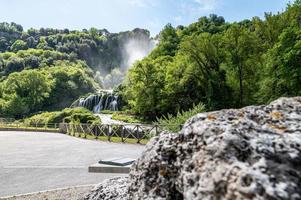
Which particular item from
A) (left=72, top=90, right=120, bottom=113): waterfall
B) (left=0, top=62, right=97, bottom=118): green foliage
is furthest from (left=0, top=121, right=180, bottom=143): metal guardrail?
(left=0, top=62, right=97, bottom=118): green foliage

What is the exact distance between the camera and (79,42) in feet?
607

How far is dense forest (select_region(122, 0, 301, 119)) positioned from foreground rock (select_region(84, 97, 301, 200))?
2803 centimetres

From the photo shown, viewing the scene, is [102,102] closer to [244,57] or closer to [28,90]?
[28,90]

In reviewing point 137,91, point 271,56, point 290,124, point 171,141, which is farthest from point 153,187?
point 137,91

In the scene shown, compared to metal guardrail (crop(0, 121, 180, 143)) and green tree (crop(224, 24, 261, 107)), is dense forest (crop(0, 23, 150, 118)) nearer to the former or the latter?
metal guardrail (crop(0, 121, 180, 143))

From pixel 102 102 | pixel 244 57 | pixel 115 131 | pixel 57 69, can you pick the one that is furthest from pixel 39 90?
pixel 115 131

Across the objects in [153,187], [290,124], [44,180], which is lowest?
[44,180]

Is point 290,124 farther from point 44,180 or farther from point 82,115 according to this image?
point 82,115

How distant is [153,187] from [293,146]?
1.31 meters

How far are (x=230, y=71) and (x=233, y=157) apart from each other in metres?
42.8

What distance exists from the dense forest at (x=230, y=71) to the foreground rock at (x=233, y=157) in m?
28.0

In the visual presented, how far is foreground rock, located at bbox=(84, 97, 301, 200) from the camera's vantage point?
5.68 feet

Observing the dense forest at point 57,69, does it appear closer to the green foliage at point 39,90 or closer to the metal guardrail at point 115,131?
the green foliage at point 39,90

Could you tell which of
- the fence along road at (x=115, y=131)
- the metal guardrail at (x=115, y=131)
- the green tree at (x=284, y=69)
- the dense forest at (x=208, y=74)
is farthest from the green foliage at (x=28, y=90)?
the green tree at (x=284, y=69)
